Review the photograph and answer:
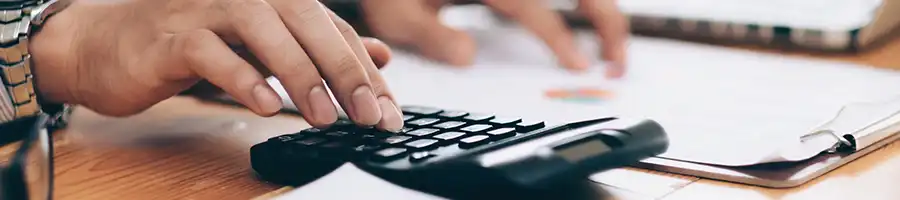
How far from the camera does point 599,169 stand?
1.25ft

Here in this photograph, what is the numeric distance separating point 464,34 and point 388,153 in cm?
45

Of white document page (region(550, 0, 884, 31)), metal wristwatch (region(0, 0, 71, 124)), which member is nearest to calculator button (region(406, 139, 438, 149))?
metal wristwatch (region(0, 0, 71, 124))

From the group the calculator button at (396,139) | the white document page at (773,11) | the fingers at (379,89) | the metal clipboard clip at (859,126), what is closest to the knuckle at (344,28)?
the fingers at (379,89)

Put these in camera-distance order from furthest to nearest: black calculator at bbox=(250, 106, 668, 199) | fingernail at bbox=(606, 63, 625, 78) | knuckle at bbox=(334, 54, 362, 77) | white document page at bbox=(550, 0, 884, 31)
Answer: white document page at bbox=(550, 0, 884, 31), fingernail at bbox=(606, 63, 625, 78), knuckle at bbox=(334, 54, 362, 77), black calculator at bbox=(250, 106, 668, 199)

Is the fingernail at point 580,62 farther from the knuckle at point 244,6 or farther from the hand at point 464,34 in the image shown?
the knuckle at point 244,6

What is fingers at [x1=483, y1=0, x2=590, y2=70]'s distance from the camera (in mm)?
772

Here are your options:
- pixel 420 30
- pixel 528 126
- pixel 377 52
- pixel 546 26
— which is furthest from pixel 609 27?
pixel 528 126

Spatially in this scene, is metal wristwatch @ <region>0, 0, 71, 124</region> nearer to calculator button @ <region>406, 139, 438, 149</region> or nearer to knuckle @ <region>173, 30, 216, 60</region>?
knuckle @ <region>173, 30, 216, 60</region>

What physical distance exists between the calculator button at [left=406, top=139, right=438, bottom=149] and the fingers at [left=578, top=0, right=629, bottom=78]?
0.37m

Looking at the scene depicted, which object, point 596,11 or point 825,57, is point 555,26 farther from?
point 825,57

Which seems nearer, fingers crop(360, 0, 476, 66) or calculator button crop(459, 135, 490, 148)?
calculator button crop(459, 135, 490, 148)

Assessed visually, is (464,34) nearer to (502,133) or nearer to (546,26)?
(546,26)

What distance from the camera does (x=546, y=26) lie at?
2.75 feet

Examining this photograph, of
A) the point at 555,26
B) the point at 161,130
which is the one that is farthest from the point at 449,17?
the point at 161,130
